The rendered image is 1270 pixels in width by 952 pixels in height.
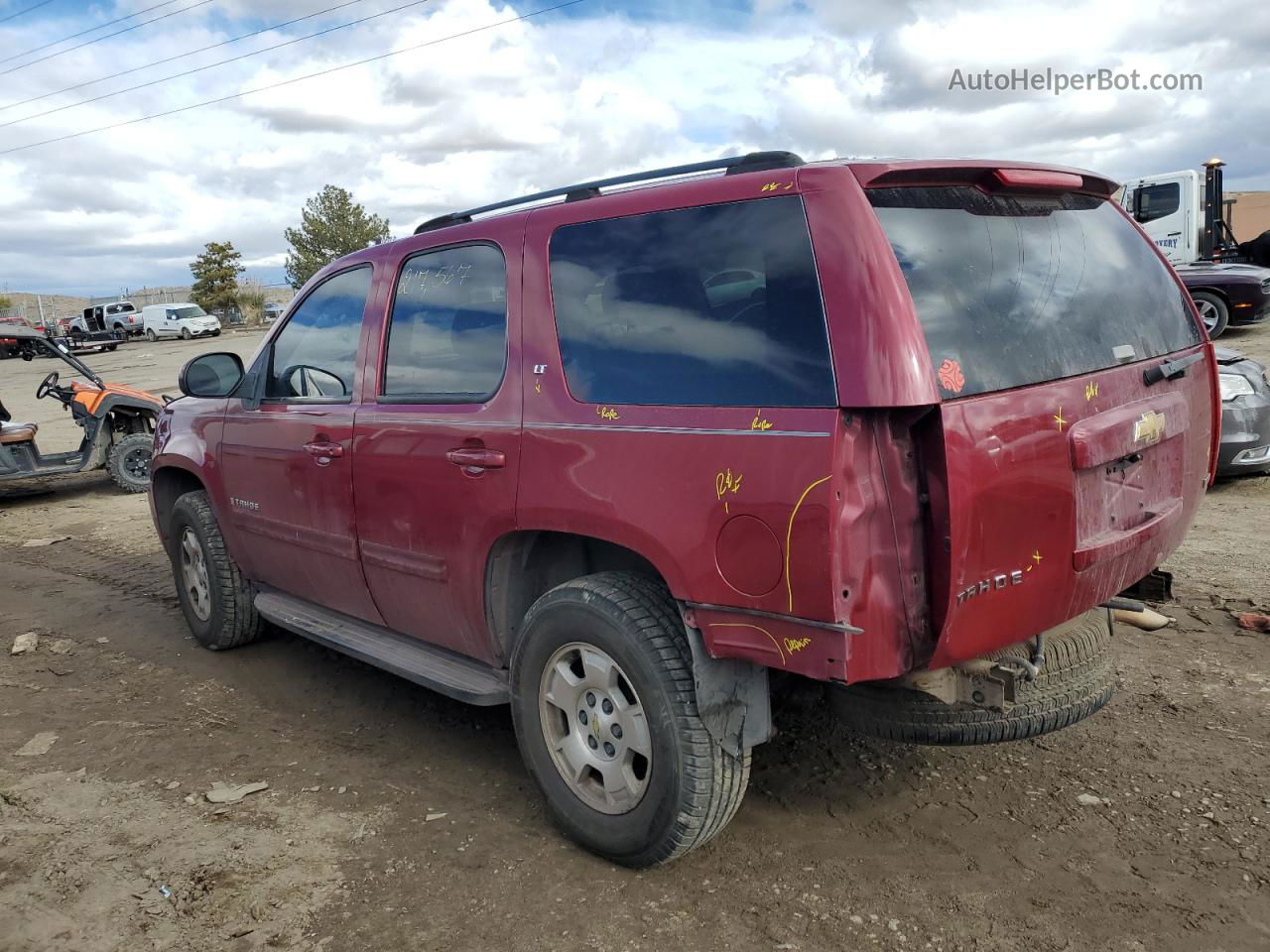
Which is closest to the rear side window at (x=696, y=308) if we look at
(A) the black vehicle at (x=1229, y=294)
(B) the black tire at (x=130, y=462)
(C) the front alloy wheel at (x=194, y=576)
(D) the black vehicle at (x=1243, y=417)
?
(C) the front alloy wheel at (x=194, y=576)

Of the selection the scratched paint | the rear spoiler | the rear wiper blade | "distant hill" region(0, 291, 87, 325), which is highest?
"distant hill" region(0, 291, 87, 325)

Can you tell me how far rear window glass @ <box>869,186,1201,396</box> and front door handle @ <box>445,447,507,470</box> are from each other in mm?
1392

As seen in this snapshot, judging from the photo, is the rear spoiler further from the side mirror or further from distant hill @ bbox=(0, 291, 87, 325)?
distant hill @ bbox=(0, 291, 87, 325)

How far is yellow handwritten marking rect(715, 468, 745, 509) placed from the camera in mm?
2557

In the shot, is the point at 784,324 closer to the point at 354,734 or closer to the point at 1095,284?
the point at 1095,284

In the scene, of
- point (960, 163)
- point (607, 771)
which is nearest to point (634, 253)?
point (960, 163)

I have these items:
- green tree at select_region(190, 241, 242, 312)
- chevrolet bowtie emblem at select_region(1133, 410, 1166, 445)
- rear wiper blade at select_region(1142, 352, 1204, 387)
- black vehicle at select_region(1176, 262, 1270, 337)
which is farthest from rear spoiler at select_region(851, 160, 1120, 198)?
green tree at select_region(190, 241, 242, 312)

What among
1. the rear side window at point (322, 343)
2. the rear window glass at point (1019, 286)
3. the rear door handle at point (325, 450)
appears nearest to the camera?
the rear window glass at point (1019, 286)

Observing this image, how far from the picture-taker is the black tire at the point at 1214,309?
14344 millimetres

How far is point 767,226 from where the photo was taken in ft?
8.64

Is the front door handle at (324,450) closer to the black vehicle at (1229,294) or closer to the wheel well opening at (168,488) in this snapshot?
the wheel well opening at (168,488)

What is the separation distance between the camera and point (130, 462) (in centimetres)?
1098

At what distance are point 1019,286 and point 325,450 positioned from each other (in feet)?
8.63

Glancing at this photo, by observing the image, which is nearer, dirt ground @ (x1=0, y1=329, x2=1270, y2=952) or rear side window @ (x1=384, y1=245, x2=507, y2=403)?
dirt ground @ (x1=0, y1=329, x2=1270, y2=952)
